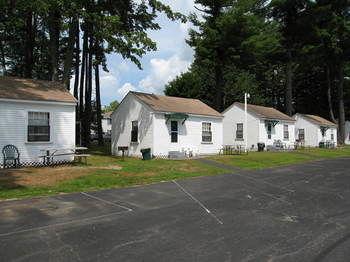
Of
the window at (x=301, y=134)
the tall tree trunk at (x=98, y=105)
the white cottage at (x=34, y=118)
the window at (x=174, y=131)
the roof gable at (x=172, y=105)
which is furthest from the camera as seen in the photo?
the window at (x=301, y=134)

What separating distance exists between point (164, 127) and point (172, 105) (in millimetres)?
2564

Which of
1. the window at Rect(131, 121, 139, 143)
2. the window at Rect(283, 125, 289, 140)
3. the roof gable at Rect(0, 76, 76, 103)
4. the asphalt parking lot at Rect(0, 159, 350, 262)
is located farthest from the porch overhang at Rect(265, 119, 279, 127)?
the asphalt parking lot at Rect(0, 159, 350, 262)

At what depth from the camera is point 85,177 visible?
18953 millimetres

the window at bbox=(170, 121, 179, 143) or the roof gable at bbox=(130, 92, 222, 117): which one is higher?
the roof gable at bbox=(130, 92, 222, 117)

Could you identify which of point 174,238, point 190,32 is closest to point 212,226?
point 174,238

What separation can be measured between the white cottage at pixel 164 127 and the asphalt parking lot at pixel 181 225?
1361 cm

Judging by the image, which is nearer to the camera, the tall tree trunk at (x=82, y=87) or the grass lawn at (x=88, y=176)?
the grass lawn at (x=88, y=176)

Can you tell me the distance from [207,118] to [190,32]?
16826 millimetres

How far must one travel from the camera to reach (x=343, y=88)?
65.6m

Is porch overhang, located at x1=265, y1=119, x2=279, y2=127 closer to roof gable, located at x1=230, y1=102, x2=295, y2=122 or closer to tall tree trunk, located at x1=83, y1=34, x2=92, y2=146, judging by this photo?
roof gable, located at x1=230, y1=102, x2=295, y2=122

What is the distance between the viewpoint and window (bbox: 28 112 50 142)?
79.5 ft

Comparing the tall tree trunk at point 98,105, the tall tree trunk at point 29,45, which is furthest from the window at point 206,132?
the tall tree trunk at point 29,45

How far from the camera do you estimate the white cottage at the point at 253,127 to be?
4256 centimetres

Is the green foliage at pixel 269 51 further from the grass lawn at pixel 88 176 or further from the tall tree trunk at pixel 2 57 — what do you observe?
the grass lawn at pixel 88 176
